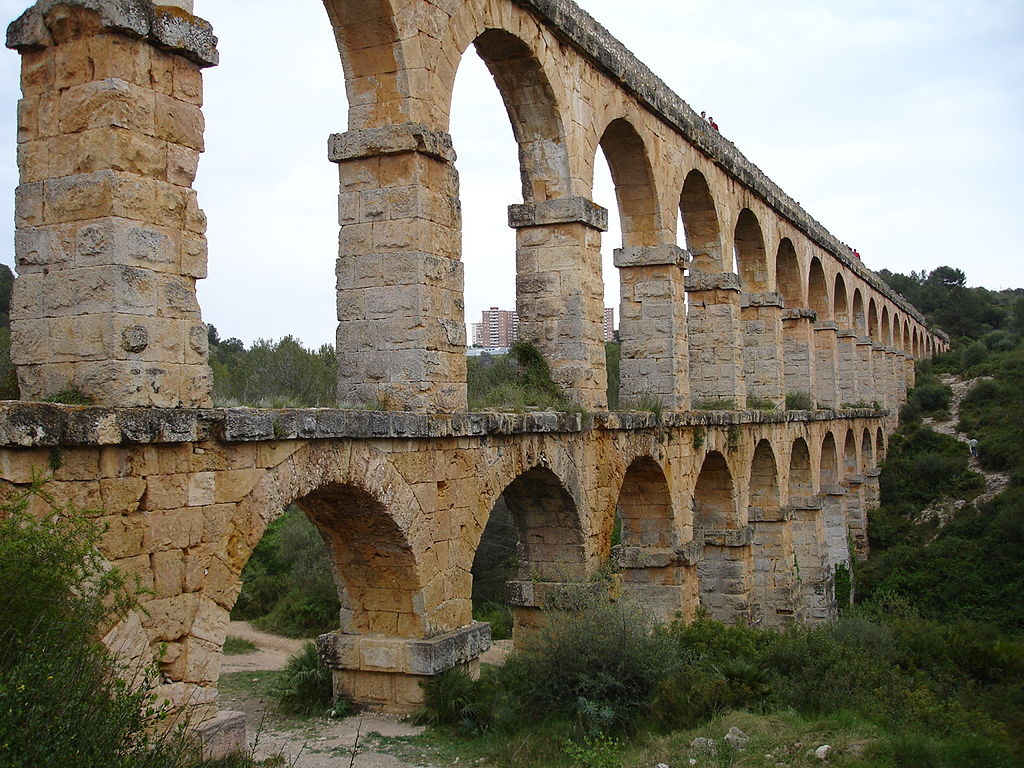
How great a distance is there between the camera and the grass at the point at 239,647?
42.8ft

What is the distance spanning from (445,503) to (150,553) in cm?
266

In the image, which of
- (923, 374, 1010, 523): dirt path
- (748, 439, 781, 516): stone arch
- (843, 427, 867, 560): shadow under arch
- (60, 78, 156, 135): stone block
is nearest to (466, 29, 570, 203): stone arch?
(60, 78, 156, 135): stone block

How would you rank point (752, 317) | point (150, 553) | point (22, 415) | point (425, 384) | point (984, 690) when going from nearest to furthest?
point (22, 415) → point (150, 553) → point (425, 384) → point (984, 690) → point (752, 317)

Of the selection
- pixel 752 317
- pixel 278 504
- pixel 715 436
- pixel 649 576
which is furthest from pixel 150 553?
pixel 752 317

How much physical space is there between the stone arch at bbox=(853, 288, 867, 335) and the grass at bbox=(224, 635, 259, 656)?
19244mm

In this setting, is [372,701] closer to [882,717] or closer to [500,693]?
[500,693]

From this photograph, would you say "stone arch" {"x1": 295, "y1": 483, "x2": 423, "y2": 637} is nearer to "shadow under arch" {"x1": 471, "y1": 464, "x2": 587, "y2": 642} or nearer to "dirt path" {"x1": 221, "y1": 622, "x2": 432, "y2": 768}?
"dirt path" {"x1": 221, "y1": 622, "x2": 432, "y2": 768}

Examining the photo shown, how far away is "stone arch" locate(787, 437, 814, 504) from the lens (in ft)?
56.7

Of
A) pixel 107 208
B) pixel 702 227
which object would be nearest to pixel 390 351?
pixel 107 208

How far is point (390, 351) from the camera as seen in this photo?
6.94 meters

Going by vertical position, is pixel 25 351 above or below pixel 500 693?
above

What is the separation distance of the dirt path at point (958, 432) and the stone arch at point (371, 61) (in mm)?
19263

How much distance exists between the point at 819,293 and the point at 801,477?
654cm

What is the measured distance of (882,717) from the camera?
7.11 meters
